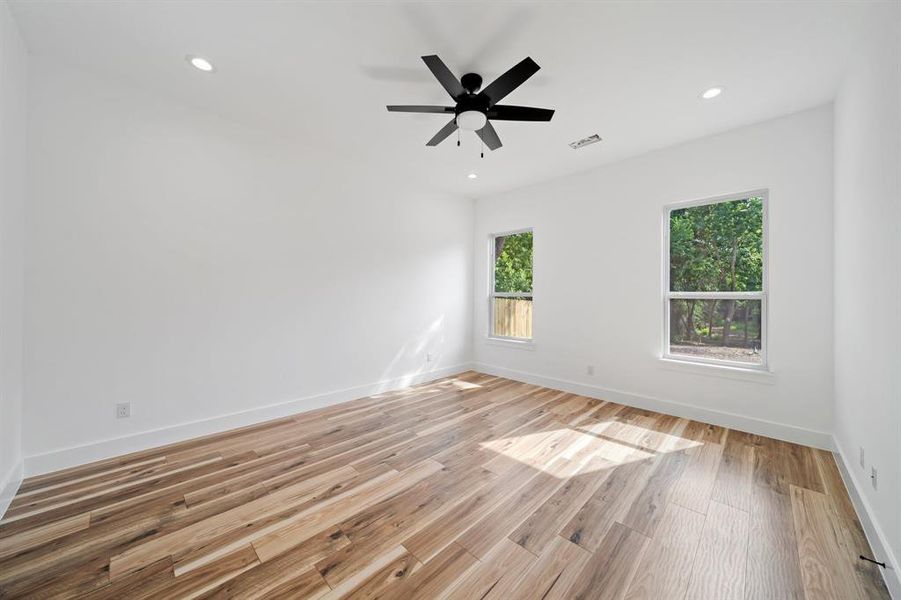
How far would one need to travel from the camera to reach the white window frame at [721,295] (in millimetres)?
3025

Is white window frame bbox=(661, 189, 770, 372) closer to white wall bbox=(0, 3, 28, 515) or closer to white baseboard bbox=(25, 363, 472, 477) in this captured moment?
white baseboard bbox=(25, 363, 472, 477)

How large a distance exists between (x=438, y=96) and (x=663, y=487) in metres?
3.17

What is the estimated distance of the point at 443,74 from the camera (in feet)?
6.53

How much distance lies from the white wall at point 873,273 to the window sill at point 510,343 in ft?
9.39

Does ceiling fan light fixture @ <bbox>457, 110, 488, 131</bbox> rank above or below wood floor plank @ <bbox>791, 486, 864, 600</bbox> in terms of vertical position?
above

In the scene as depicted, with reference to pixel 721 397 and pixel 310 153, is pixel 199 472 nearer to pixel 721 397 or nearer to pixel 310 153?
pixel 310 153

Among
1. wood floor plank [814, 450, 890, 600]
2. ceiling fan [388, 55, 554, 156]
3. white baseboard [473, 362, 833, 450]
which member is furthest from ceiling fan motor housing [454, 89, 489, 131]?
white baseboard [473, 362, 833, 450]

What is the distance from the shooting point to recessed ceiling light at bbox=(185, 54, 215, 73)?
2.26 meters

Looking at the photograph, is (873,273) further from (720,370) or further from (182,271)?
(182,271)

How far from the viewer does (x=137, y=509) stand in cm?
193

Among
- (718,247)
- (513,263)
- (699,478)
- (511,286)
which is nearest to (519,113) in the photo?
(718,247)

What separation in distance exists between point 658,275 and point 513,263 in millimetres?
2006

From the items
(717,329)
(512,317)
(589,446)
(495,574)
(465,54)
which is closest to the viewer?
(495,574)

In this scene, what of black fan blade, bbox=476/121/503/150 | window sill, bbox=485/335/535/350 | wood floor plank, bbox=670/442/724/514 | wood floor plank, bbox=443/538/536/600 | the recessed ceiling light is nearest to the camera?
wood floor plank, bbox=443/538/536/600
